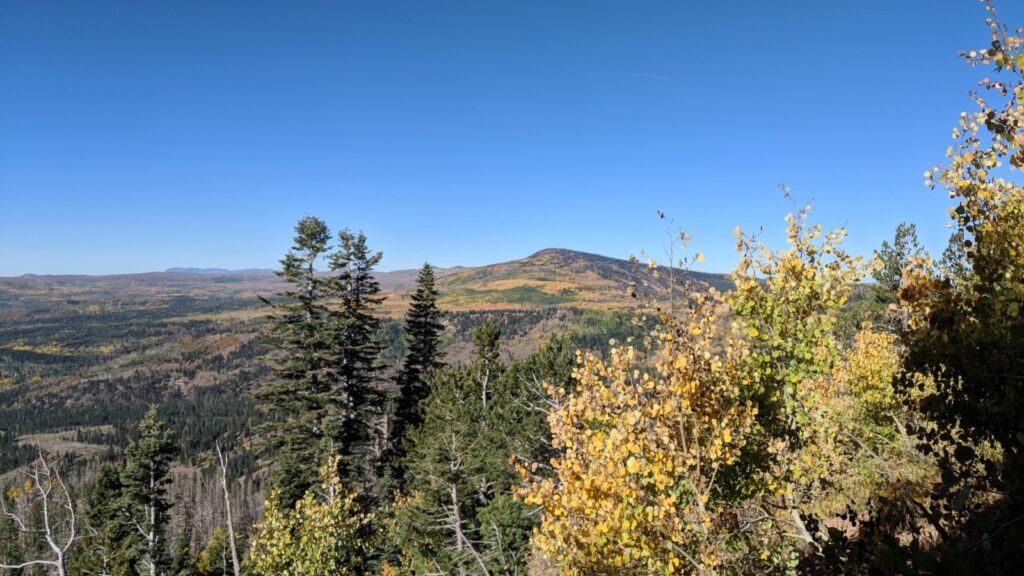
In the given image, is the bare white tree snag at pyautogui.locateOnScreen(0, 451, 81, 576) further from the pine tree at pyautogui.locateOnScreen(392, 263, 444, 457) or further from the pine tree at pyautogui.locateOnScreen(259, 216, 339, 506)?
the pine tree at pyautogui.locateOnScreen(392, 263, 444, 457)

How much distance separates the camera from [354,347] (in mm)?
31672

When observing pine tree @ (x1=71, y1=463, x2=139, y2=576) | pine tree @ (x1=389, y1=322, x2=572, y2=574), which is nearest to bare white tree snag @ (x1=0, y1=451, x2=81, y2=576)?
pine tree @ (x1=389, y1=322, x2=572, y2=574)

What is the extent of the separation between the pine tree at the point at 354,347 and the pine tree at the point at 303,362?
22.6 inches

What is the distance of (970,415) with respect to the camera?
14.5 feet

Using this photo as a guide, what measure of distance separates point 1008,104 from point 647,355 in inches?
168

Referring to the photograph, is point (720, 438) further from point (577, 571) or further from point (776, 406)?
point (577, 571)

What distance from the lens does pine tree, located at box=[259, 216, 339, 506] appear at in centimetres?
2900

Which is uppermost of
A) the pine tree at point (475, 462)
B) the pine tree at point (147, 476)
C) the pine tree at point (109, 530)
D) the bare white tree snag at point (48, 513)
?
the bare white tree snag at point (48, 513)

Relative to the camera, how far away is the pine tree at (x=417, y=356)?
3628 centimetres

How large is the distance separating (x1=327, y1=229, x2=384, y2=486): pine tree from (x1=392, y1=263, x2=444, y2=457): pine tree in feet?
9.78

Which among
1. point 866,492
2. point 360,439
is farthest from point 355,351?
point 866,492

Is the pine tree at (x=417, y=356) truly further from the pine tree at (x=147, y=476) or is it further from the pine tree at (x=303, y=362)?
the pine tree at (x=147, y=476)

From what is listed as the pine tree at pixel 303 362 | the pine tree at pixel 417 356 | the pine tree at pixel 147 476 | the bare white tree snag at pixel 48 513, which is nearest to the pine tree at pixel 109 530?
the pine tree at pixel 147 476

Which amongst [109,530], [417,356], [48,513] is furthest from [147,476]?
[48,513]
